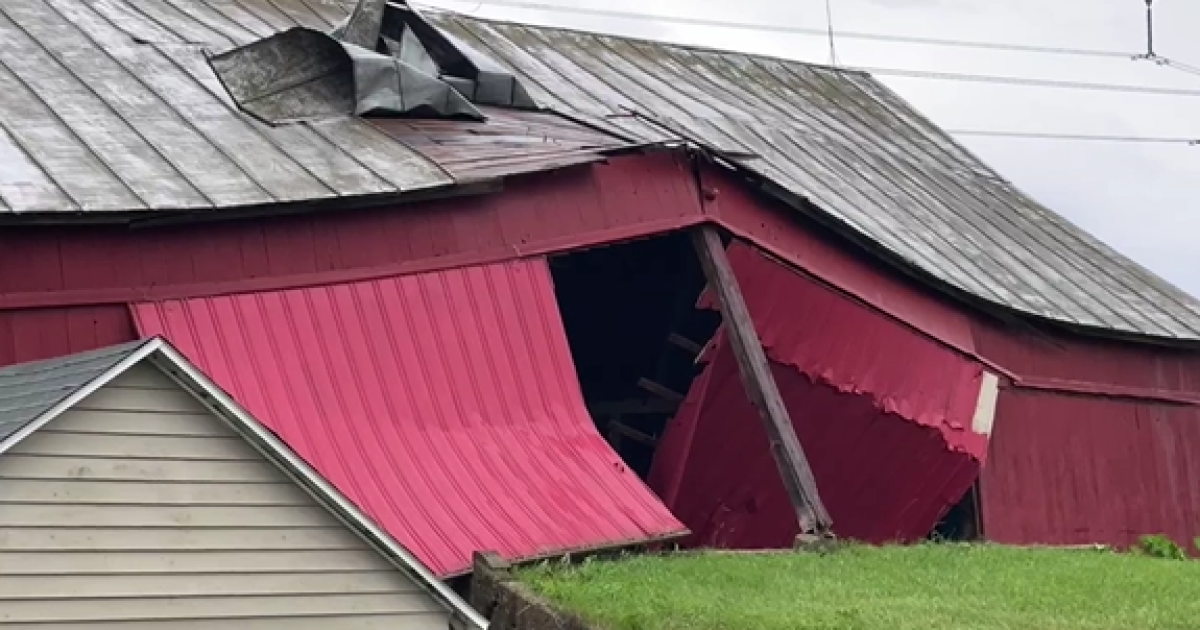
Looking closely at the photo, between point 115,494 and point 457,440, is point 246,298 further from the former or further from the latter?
point 115,494

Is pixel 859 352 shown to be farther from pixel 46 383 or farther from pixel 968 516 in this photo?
pixel 46 383

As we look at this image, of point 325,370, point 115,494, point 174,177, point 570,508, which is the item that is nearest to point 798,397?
point 570,508

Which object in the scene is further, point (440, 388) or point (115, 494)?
point (440, 388)

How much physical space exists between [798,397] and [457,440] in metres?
4.73

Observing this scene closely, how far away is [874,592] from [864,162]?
11437 millimetres

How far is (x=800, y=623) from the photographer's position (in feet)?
35.8

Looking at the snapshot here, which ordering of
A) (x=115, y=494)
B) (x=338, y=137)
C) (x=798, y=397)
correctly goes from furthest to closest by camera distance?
(x=798, y=397)
(x=338, y=137)
(x=115, y=494)

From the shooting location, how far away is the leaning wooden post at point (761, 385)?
15.1m

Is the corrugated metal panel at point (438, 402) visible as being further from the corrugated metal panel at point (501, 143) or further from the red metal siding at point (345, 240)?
the corrugated metal panel at point (501, 143)

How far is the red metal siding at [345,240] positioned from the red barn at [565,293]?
1.1 inches

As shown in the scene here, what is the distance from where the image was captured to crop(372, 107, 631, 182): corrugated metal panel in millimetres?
15414

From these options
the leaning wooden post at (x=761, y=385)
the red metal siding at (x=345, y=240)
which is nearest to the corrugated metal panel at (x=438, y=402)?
the red metal siding at (x=345, y=240)

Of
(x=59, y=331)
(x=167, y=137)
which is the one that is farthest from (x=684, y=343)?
(x=59, y=331)

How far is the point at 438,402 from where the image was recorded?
14453 millimetres
